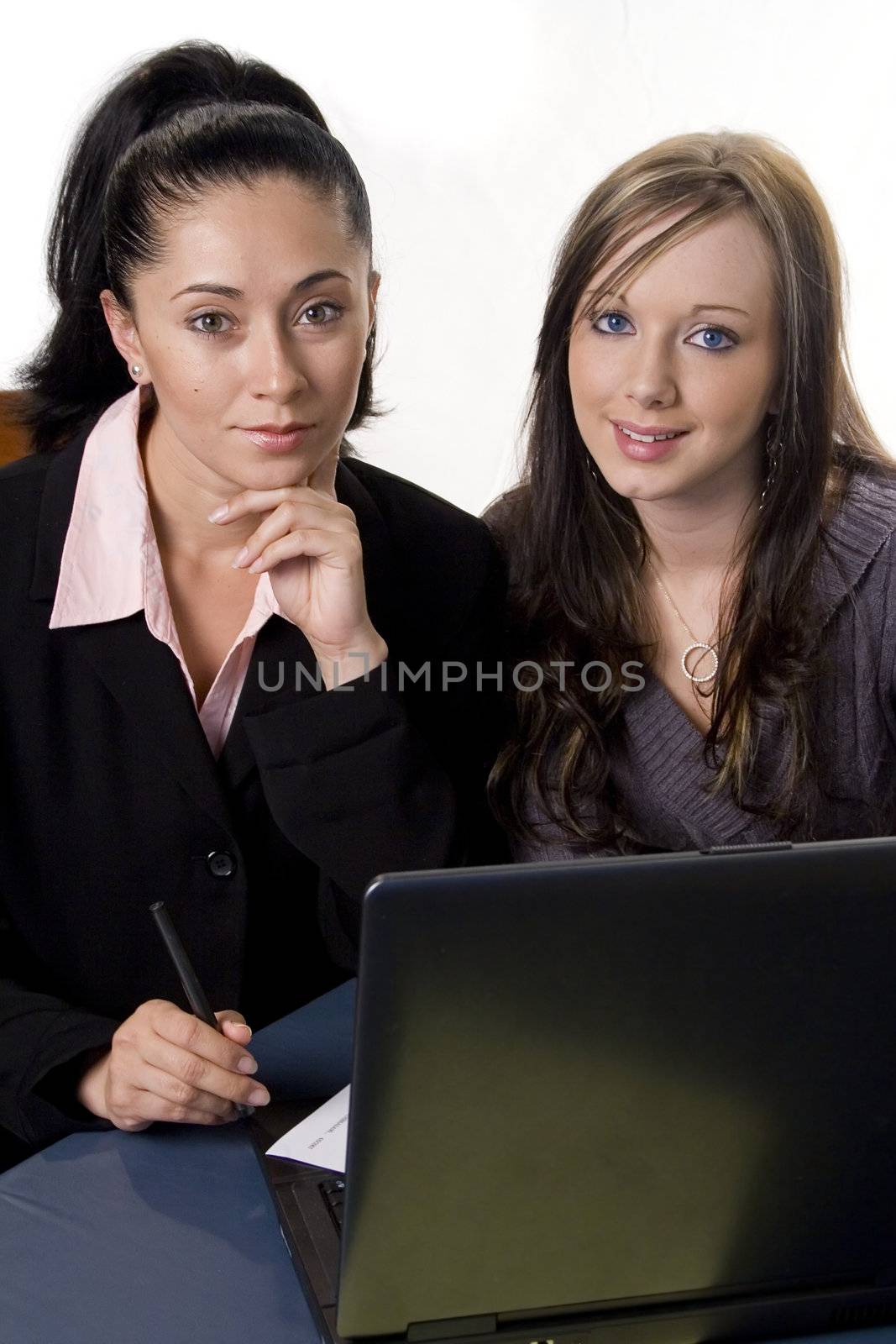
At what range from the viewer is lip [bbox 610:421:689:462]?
4.95 ft

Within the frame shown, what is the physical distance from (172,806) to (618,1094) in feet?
2.46

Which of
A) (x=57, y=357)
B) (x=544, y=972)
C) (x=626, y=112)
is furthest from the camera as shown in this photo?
(x=626, y=112)

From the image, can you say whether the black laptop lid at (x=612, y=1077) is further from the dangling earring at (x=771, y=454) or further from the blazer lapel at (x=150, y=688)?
the dangling earring at (x=771, y=454)

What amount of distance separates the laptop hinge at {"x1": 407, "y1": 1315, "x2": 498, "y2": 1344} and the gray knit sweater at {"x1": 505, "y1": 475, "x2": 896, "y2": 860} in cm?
80

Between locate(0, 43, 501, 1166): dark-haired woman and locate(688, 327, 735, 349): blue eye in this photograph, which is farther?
locate(688, 327, 735, 349): blue eye

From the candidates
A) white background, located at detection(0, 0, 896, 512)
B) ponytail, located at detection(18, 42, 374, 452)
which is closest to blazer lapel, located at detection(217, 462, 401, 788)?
ponytail, located at detection(18, 42, 374, 452)

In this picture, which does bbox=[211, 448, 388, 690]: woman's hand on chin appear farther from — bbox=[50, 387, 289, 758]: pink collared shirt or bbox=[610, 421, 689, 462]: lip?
bbox=[610, 421, 689, 462]: lip

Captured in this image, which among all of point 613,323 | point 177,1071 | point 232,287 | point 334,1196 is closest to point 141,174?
point 232,287

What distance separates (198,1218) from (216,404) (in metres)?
0.71

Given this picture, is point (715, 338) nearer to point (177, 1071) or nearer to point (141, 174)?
point (141, 174)

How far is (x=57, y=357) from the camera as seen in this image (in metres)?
1.52

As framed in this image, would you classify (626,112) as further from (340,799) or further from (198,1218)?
(198,1218)

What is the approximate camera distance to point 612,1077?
28.0 inches

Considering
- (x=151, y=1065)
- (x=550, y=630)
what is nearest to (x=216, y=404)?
(x=550, y=630)
